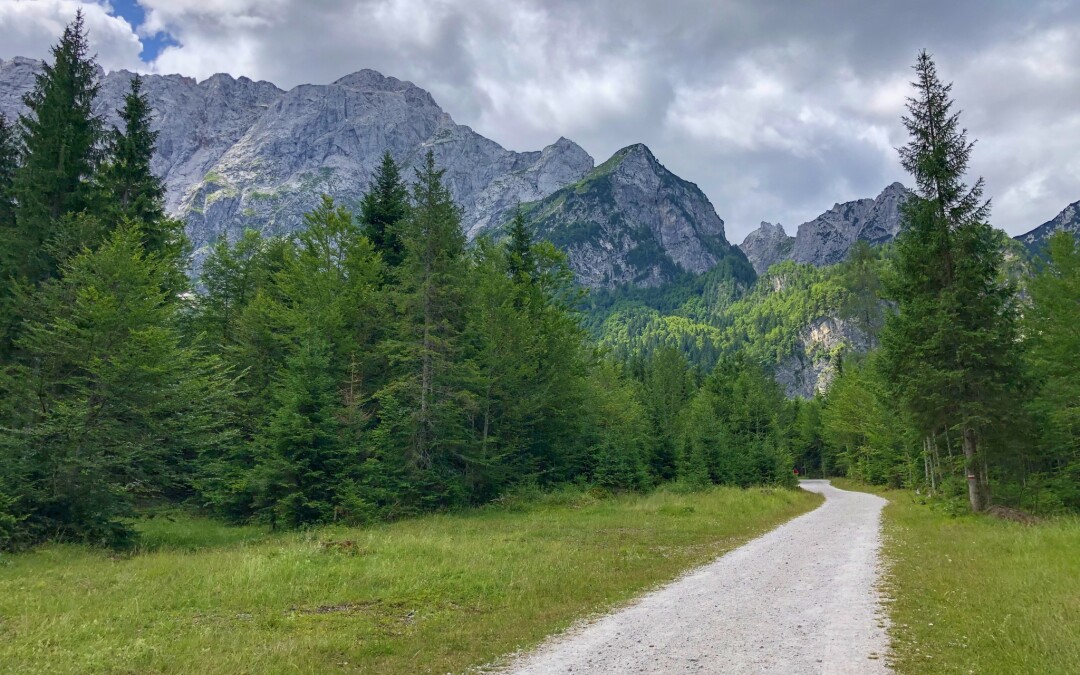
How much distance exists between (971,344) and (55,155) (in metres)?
Answer: 37.7

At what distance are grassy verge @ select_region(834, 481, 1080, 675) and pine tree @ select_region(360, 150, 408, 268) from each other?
27.6 metres

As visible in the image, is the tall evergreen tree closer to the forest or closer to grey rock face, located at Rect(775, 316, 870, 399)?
the forest

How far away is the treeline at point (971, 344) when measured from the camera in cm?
2142

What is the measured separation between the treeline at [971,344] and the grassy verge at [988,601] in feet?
16.8

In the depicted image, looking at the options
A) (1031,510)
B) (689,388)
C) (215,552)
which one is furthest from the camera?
(689,388)

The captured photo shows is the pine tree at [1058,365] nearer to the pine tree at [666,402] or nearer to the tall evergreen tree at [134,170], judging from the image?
the pine tree at [666,402]

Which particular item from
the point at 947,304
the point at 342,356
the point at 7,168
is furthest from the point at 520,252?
the point at 7,168

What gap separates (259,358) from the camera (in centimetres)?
2873

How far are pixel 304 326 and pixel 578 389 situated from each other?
1701cm

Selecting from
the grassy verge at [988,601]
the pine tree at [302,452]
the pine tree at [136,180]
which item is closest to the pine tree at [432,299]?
the pine tree at [302,452]

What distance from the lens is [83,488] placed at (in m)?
16.5

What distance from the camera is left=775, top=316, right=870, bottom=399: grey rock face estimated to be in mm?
167625

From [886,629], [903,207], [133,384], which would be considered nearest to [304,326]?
[133,384]

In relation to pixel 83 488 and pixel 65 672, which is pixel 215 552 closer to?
pixel 83 488
